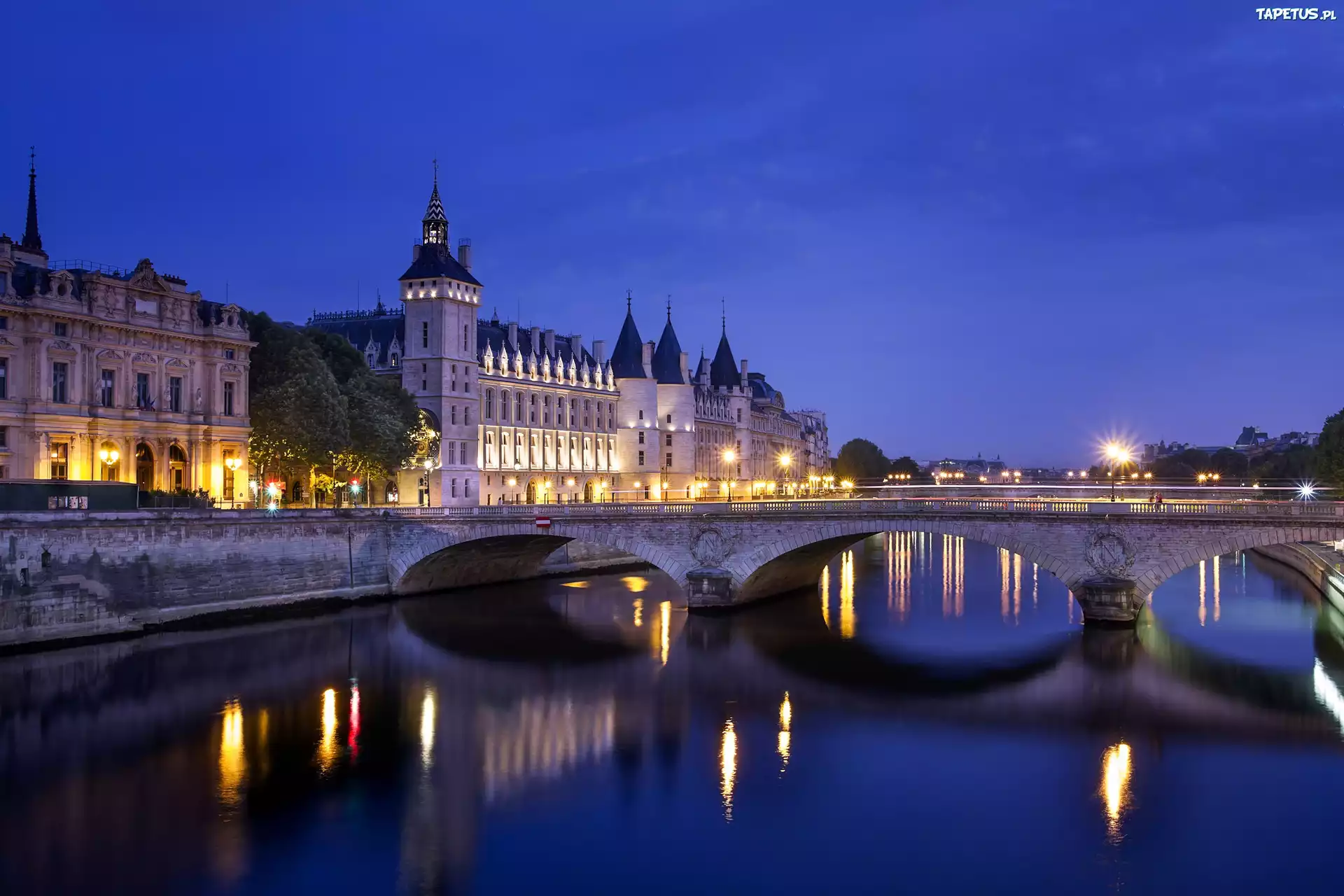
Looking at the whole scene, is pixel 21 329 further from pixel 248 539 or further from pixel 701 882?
pixel 701 882

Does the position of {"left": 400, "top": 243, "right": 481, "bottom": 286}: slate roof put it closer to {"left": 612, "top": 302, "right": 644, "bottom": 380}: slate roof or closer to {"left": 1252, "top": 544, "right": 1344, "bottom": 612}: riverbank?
{"left": 612, "top": 302, "right": 644, "bottom": 380}: slate roof

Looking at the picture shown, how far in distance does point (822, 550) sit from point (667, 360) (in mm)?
66850

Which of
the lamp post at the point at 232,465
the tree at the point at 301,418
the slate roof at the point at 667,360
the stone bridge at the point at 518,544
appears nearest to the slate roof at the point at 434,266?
the tree at the point at 301,418

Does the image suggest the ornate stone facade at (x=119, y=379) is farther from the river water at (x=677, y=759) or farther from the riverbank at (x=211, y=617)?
the river water at (x=677, y=759)

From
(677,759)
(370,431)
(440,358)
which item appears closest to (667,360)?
(440,358)

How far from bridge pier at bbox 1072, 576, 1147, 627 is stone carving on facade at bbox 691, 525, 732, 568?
15789 millimetres

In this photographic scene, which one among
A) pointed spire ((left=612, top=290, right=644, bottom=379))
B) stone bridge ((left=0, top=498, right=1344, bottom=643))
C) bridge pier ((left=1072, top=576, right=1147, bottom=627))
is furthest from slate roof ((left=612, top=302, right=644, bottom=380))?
bridge pier ((left=1072, top=576, right=1147, bottom=627))

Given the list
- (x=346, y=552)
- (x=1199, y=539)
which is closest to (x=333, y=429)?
(x=346, y=552)

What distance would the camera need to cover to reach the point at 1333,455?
85.2m

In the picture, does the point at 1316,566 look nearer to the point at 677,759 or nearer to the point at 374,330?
the point at 677,759

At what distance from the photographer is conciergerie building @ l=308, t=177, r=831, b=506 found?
294 ft

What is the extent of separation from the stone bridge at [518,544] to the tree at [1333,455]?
38298mm

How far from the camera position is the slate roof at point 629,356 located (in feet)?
393

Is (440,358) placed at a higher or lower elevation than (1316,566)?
higher
